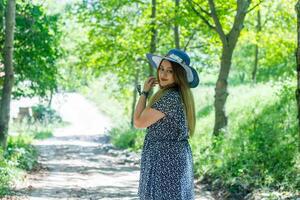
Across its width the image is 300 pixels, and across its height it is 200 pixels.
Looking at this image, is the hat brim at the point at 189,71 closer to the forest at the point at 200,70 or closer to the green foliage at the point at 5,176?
the forest at the point at 200,70

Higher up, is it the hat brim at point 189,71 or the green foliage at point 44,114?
the hat brim at point 189,71

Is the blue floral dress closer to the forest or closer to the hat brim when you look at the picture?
the hat brim

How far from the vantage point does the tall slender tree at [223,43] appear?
557 inches

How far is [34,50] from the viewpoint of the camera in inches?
652

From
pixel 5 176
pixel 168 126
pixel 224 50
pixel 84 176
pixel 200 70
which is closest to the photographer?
pixel 168 126

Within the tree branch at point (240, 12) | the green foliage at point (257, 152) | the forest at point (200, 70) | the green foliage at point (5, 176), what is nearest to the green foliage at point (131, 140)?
the forest at point (200, 70)

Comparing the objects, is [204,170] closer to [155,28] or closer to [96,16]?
[155,28]

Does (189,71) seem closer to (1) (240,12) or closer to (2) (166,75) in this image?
(2) (166,75)

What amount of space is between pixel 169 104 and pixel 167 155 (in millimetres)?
482

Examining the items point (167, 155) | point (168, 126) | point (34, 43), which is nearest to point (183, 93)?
point (168, 126)

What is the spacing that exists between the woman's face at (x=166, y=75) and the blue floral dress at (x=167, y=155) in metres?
0.10

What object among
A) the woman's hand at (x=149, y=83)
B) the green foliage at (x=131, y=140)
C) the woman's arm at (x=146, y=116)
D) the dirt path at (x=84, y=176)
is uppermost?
the woman's hand at (x=149, y=83)

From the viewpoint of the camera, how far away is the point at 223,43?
47.8 feet

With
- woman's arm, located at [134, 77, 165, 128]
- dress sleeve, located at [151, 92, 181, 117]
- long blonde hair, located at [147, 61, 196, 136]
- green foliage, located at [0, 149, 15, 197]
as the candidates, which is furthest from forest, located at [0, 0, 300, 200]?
woman's arm, located at [134, 77, 165, 128]
